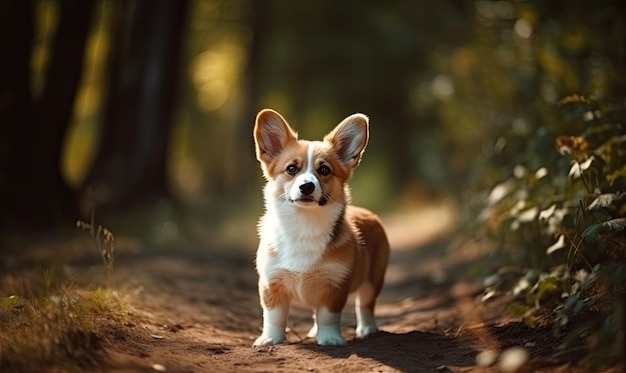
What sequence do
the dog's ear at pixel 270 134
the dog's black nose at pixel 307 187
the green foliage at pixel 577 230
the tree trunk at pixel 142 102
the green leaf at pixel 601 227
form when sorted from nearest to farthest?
1. the green foliage at pixel 577 230
2. the green leaf at pixel 601 227
3. the dog's black nose at pixel 307 187
4. the dog's ear at pixel 270 134
5. the tree trunk at pixel 142 102

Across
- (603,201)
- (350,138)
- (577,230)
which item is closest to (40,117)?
(350,138)

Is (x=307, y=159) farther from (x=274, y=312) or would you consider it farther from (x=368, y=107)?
(x=368, y=107)

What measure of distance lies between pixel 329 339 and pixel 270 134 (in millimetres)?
1435

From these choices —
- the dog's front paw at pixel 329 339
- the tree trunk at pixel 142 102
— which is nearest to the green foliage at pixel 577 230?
the dog's front paw at pixel 329 339

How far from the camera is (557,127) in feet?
24.4

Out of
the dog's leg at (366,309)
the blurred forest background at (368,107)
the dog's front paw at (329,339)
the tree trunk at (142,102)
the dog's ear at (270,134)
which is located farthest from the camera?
the tree trunk at (142,102)

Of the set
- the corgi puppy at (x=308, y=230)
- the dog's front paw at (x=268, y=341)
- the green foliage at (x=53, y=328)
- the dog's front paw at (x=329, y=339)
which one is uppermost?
the corgi puppy at (x=308, y=230)

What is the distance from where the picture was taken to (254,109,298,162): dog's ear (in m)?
5.75

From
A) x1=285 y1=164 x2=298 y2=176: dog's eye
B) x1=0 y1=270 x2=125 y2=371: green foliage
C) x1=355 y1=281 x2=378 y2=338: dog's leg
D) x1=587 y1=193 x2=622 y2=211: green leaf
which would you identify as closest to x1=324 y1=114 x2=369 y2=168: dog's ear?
x1=285 y1=164 x2=298 y2=176: dog's eye

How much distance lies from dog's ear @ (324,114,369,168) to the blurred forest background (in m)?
1.44

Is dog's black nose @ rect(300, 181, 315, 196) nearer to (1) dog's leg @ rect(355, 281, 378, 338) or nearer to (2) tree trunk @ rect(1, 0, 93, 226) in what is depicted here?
(1) dog's leg @ rect(355, 281, 378, 338)

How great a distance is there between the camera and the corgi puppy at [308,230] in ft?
17.9

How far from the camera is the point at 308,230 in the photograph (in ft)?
18.3

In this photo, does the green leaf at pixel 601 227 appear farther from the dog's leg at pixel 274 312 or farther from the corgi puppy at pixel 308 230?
the dog's leg at pixel 274 312
